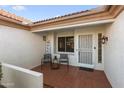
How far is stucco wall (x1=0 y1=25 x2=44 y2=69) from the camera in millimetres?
3917

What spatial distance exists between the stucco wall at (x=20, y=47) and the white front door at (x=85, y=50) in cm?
240

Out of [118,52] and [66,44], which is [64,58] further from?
[118,52]

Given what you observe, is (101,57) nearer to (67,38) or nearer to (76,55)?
(76,55)

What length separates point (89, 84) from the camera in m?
3.44

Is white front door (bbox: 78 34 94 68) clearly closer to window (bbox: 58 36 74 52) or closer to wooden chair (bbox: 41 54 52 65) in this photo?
window (bbox: 58 36 74 52)

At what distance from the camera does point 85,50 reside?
5406mm

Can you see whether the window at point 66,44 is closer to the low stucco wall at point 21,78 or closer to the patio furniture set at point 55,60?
the patio furniture set at point 55,60

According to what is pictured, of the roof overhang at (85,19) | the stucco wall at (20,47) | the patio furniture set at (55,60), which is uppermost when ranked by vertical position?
the roof overhang at (85,19)

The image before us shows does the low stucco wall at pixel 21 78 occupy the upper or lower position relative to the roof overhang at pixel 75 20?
lower

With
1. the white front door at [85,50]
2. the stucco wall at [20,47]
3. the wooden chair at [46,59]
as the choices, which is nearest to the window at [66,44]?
the white front door at [85,50]

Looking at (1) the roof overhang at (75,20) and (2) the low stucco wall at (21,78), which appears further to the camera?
(1) the roof overhang at (75,20)

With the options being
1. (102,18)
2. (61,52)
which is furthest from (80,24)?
(61,52)

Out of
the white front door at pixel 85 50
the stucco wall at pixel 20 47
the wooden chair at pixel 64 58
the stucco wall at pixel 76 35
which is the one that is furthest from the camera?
the wooden chair at pixel 64 58

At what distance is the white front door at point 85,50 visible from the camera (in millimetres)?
5219
